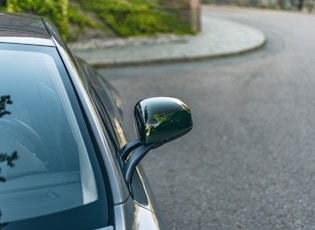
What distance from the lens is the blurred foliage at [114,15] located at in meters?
9.33

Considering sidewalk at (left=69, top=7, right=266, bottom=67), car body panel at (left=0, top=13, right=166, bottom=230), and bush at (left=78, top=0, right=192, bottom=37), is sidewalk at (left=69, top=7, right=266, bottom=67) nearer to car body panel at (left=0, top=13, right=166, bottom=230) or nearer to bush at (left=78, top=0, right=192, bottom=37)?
bush at (left=78, top=0, right=192, bottom=37)

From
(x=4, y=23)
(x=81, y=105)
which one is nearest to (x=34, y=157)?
(x=81, y=105)

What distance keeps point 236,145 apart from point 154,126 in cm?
299

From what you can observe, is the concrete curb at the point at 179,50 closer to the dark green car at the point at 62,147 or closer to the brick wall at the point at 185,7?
the brick wall at the point at 185,7

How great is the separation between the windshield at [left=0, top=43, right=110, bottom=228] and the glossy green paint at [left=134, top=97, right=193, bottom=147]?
0.29 meters

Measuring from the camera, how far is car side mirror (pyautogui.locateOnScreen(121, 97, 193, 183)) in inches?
77.5

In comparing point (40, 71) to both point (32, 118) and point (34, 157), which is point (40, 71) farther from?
point (34, 157)

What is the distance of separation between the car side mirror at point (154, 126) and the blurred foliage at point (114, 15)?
740 centimetres

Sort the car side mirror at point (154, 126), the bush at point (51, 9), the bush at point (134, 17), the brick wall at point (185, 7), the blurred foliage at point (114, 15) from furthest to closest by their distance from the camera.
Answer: the brick wall at point (185, 7) → the bush at point (134, 17) → the blurred foliage at point (114, 15) → the bush at point (51, 9) → the car side mirror at point (154, 126)

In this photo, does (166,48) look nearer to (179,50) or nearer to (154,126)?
(179,50)

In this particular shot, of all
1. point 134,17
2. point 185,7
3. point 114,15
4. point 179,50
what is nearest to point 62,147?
point 179,50

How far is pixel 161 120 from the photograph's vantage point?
6.59ft

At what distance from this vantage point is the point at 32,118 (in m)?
2.04

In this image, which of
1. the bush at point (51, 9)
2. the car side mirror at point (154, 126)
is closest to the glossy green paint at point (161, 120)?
the car side mirror at point (154, 126)
